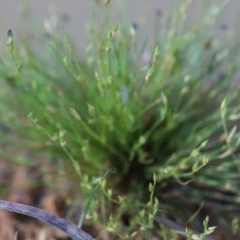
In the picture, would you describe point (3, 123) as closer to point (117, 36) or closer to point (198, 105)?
point (117, 36)

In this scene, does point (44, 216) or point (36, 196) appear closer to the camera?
point (44, 216)

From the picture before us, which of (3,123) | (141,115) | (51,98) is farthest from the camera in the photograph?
(3,123)

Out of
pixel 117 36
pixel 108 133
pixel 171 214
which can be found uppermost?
pixel 117 36

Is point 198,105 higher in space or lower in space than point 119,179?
higher

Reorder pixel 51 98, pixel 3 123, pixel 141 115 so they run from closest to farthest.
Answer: pixel 141 115 → pixel 51 98 → pixel 3 123

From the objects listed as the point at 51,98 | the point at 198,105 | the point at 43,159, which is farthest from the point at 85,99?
the point at 198,105

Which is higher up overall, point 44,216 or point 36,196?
point 36,196

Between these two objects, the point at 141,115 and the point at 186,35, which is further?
the point at 186,35

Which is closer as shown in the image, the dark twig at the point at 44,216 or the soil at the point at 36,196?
the dark twig at the point at 44,216

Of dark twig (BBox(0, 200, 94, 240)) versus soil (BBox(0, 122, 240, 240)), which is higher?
soil (BBox(0, 122, 240, 240))

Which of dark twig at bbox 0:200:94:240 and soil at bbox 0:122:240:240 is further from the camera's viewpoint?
soil at bbox 0:122:240:240

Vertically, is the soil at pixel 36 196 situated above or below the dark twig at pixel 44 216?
above
